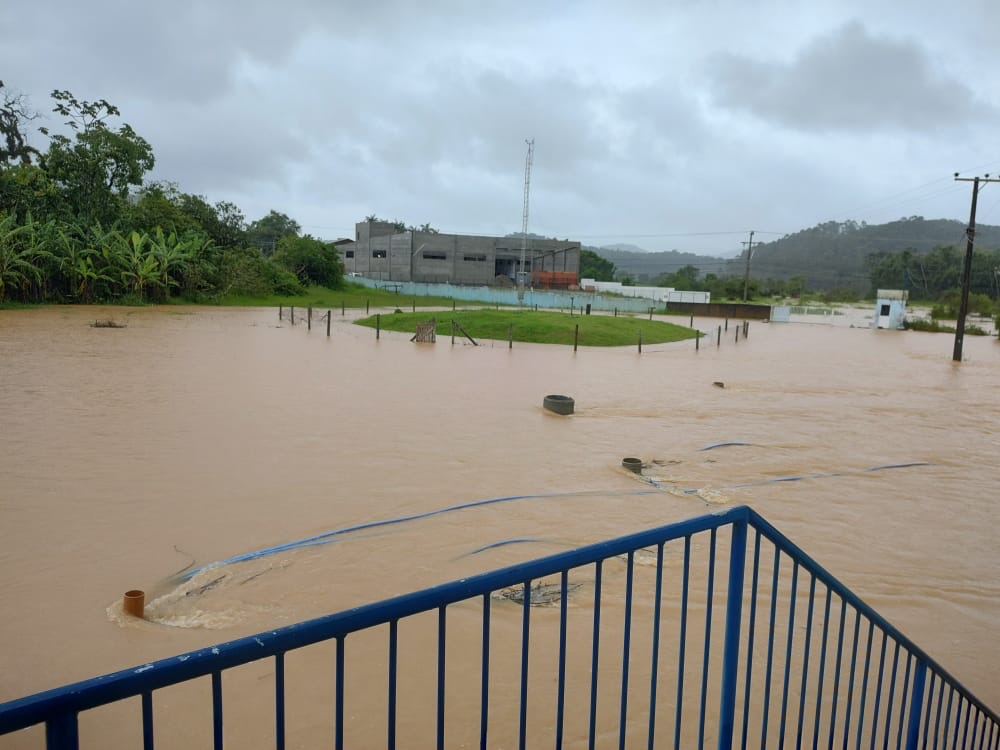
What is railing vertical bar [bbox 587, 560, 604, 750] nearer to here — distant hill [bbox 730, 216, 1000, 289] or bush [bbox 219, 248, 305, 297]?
bush [bbox 219, 248, 305, 297]

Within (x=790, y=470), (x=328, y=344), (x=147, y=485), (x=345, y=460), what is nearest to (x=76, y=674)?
(x=147, y=485)

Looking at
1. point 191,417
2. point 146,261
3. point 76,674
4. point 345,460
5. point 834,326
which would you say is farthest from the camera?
point 834,326

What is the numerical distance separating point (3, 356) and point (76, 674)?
1723 centimetres

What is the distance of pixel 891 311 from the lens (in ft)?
170

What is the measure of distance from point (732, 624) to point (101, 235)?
44.1m

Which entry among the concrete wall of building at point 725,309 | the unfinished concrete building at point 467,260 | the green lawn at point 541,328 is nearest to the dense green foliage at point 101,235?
the green lawn at point 541,328

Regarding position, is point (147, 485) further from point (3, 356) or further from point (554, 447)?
point (3, 356)

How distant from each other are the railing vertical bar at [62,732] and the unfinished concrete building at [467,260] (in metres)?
72.8

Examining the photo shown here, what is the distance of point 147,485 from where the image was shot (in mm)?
8203

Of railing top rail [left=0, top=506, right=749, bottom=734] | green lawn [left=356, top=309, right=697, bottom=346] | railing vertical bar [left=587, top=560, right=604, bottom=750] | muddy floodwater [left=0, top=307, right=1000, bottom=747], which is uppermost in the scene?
railing top rail [left=0, top=506, right=749, bottom=734]

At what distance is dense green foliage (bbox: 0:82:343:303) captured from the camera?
3634cm

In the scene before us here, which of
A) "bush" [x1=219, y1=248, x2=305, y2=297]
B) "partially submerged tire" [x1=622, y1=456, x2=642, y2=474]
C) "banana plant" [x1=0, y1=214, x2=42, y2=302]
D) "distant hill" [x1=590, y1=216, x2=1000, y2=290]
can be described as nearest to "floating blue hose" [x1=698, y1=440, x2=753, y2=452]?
"partially submerged tire" [x1=622, y1=456, x2=642, y2=474]

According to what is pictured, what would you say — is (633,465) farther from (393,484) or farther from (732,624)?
(732,624)

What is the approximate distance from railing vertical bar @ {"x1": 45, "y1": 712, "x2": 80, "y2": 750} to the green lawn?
2810cm
